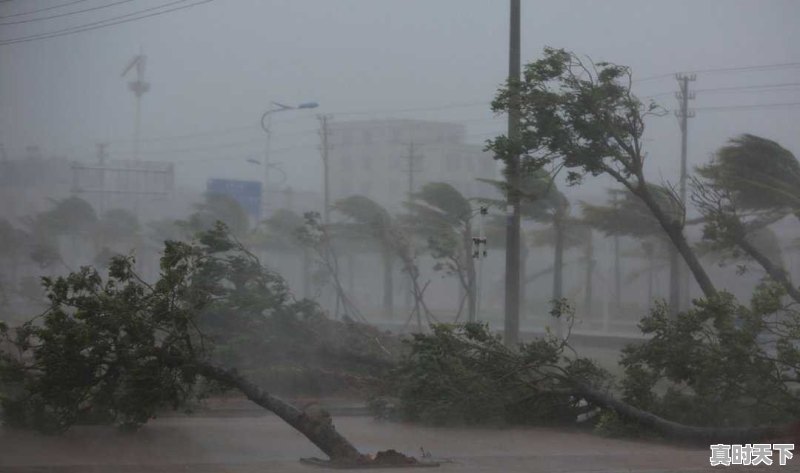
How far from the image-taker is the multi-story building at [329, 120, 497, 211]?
16.1 m

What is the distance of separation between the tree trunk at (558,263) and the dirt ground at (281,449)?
6.39 meters

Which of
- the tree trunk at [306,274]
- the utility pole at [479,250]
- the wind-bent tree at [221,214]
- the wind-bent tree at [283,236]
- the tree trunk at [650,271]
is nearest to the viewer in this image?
the utility pole at [479,250]

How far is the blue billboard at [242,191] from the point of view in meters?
15.9

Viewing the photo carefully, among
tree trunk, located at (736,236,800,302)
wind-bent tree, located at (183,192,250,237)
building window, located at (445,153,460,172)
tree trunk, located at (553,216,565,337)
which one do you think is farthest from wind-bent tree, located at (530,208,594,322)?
wind-bent tree, located at (183,192,250,237)

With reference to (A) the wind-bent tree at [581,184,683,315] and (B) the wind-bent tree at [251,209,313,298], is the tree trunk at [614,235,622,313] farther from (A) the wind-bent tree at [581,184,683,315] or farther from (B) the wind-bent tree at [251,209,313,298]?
(B) the wind-bent tree at [251,209,313,298]

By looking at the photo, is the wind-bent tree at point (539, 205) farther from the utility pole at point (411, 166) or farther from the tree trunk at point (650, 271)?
the tree trunk at point (650, 271)

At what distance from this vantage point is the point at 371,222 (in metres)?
15.9

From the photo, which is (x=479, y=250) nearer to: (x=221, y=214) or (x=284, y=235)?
(x=284, y=235)

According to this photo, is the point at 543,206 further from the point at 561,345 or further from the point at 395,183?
the point at 561,345

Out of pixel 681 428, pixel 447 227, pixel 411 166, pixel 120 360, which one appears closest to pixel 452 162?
pixel 411 166

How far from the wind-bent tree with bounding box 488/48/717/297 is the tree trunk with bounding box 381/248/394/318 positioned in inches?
142

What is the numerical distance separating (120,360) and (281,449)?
221 cm

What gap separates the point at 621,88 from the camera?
13570 mm

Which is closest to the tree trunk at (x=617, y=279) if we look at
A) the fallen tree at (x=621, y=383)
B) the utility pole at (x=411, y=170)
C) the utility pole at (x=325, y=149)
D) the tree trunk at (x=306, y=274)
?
the utility pole at (x=411, y=170)
